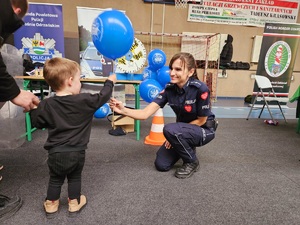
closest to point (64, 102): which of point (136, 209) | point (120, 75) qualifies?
point (136, 209)

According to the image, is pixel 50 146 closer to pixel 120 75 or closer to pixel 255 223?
pixel 255 223

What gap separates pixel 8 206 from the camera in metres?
1.37

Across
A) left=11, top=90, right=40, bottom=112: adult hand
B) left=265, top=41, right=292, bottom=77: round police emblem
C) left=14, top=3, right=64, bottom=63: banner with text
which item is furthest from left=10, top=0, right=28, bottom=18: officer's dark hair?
left=265, top=41, right=292, bottom=77: round police emblem

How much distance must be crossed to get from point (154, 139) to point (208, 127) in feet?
2.83

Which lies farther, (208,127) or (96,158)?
(96,158)

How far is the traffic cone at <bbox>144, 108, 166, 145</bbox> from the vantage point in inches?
105

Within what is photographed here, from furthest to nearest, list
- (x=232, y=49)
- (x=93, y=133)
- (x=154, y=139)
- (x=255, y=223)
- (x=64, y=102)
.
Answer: (x=232, y=49) < (x=93, y=133) < (x=154, y=139) < (x=255, y=223) < (x=64, y=102)

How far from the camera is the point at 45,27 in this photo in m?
4.39

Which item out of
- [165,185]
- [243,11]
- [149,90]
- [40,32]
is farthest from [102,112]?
[243,11]

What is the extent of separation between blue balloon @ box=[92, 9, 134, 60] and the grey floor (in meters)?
1.03

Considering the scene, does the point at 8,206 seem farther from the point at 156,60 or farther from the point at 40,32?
the point at 40,32

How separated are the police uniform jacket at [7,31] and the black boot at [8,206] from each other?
0.68 metres

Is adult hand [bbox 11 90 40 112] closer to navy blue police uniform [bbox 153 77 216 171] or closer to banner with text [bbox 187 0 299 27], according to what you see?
navy blue police uniform [bbox 153 77 216 171]

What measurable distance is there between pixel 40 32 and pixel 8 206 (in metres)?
3.92
